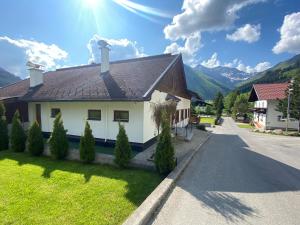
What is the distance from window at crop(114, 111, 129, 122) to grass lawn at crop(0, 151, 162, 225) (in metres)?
3.66

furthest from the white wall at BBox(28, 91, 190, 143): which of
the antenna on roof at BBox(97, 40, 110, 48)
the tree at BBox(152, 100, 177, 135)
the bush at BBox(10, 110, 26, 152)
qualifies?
the antenna on roof at BBox(97, 40, 110, 48)

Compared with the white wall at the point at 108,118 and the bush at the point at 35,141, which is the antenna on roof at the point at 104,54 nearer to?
the white wall at the point at 108,118

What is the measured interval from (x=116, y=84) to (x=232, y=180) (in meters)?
8.59

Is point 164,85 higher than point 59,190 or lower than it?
higher

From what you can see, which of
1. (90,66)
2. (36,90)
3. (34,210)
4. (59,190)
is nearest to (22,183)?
(59,190)

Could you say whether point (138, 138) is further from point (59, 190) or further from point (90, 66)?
point (90, 66)

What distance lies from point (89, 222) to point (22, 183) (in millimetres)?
3657

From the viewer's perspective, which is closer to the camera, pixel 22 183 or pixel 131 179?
pixel 22 183

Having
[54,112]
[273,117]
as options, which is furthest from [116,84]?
[273,117]

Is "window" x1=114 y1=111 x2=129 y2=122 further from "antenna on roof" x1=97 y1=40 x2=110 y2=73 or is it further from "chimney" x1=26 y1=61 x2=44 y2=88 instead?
"chimney" x1=26 y1=61 x2=44 y2=88

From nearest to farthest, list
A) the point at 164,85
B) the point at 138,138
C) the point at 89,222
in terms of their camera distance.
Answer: the point at 89,222
the point at 138,138
the point at 164,85

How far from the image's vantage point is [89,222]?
429cm

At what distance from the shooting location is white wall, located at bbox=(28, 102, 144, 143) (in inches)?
431

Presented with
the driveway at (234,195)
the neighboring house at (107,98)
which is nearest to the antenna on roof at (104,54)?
the neighboring house at (107,98)
